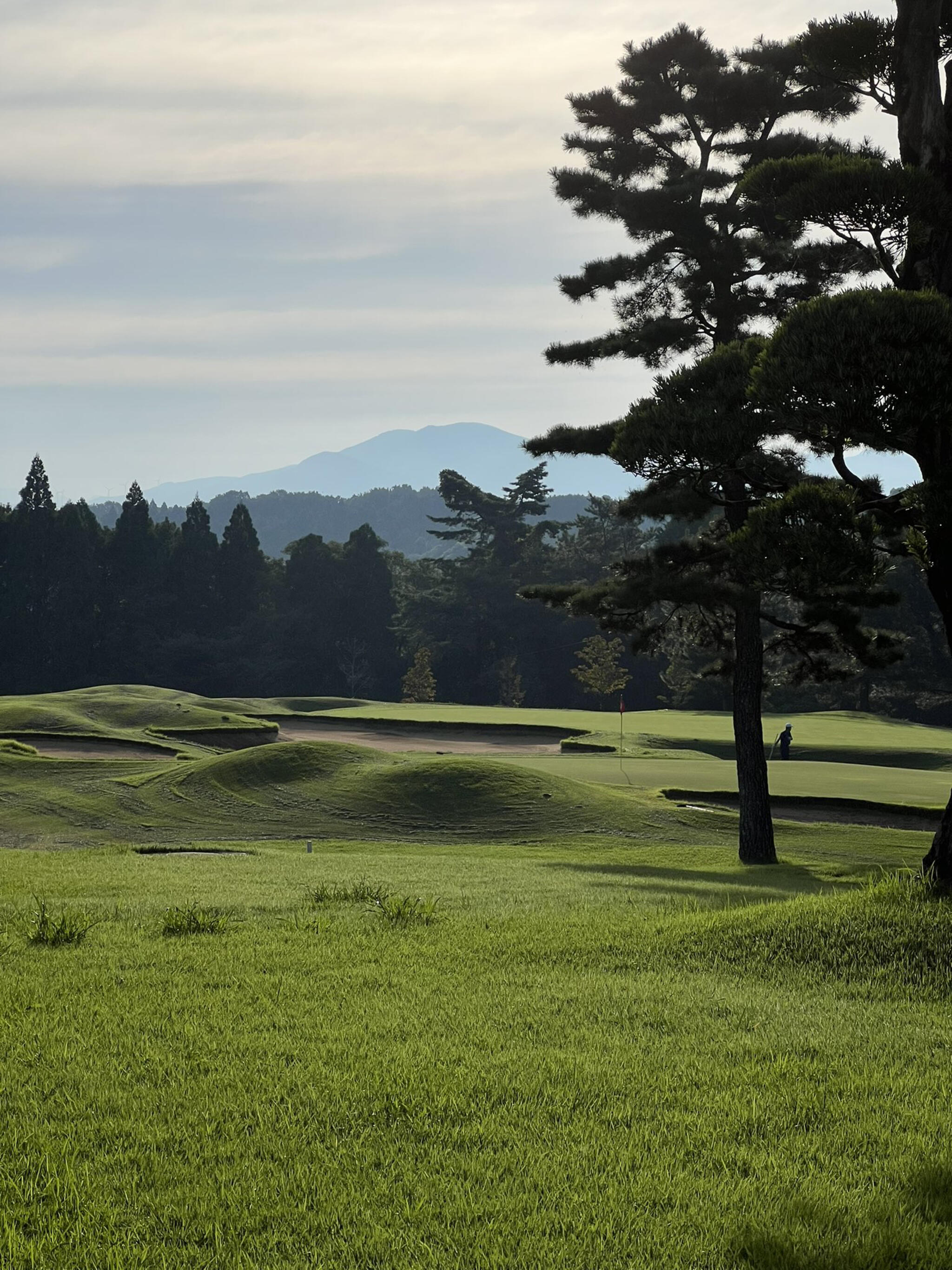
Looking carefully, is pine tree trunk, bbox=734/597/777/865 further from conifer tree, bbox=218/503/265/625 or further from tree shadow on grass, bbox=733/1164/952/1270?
conifer tree, bbox=218/503/265/625

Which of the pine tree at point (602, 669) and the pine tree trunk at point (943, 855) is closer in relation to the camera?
the pine tree trunk at point (943, 855)

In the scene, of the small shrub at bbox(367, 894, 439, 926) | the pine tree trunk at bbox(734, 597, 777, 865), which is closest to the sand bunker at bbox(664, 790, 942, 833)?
the pine tree trunk at bbox(734, 597, 777, 865)

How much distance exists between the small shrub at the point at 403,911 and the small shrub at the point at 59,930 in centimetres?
212

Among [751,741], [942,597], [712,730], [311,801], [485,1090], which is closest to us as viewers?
[485,1090]

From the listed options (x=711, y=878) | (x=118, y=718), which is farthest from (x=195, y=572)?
(x=711, y=878)

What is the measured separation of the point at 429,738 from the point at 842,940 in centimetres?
3493

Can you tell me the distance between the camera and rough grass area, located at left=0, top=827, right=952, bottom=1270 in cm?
358

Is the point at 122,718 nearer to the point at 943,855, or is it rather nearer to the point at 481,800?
→ the point at 481,800

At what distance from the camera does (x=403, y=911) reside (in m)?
8.33

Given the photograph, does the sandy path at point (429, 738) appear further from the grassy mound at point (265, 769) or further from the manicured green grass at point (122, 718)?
the grassy mound at point (265, 769)

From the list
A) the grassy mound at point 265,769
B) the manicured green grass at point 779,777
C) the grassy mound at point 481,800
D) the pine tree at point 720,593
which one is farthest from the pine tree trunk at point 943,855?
the grassy mound at point 265,769

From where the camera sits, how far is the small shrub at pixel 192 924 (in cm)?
778

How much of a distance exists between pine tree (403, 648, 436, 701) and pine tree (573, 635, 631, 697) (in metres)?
10.1

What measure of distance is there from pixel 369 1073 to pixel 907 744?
132 feet
